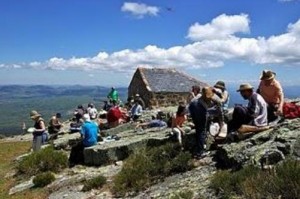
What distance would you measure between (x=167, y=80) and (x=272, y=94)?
23.9 meters

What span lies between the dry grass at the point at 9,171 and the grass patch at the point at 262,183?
759 cm

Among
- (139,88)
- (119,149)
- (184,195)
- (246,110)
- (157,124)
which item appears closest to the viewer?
(184,195)

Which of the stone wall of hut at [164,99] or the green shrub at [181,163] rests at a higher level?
the stone wall of hut at [164,99]

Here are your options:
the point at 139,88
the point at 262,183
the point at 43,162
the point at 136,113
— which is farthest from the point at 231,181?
the point at 139,88

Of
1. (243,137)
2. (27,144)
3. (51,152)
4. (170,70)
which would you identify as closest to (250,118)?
(243,137)

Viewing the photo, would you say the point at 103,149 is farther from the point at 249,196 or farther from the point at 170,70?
the point at 170,70

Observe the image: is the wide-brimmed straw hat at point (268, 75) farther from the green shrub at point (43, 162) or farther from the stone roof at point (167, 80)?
the stone roof at point (167, 80)

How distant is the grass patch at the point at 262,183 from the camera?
29.8 ft

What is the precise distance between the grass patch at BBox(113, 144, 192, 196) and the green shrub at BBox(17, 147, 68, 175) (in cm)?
501

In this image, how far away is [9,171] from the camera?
21719mm

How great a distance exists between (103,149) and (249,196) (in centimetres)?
941

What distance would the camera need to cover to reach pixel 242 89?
13.9 m

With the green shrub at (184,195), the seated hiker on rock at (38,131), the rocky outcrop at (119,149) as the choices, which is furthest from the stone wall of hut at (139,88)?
the green shrub at (184,195)

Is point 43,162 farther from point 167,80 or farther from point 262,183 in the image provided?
point 167,80
